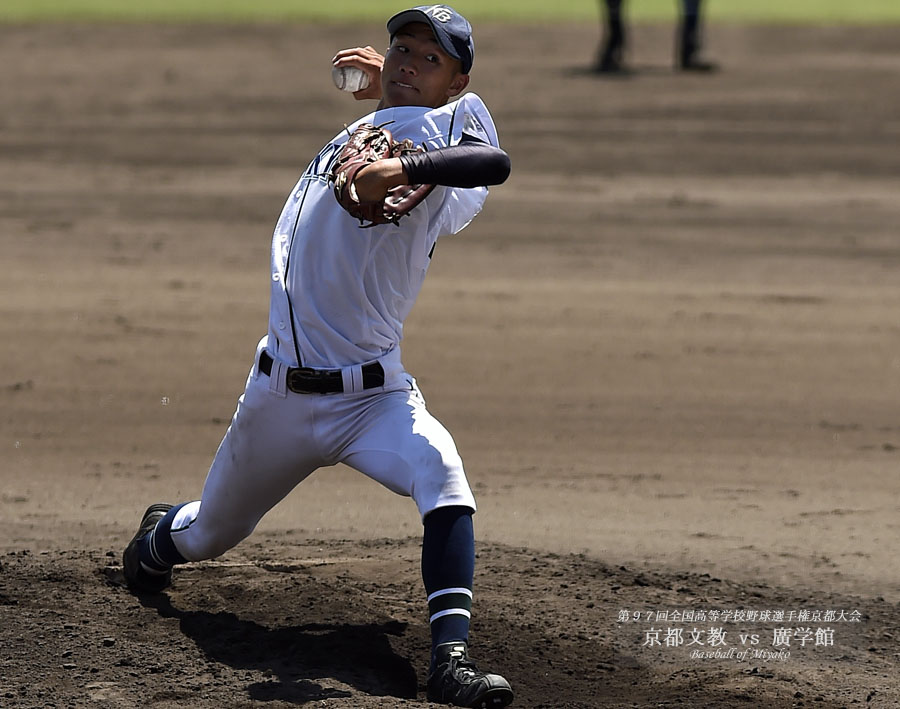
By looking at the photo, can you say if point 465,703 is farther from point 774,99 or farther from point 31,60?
point 31,60

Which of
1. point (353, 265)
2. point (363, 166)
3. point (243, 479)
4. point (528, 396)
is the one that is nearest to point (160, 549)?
point (243, 479)

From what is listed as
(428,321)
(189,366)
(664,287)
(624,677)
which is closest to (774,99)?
(664,287)

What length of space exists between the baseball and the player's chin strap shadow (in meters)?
1.77

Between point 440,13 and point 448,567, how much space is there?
1622 mm

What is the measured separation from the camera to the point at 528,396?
26.2 ft

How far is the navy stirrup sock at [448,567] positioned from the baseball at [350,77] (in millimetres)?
1453

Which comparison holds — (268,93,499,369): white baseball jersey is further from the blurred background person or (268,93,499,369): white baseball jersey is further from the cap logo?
the blurred background person

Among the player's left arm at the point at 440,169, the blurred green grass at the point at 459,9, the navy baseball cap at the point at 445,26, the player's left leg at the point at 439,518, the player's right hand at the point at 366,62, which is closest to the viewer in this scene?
the player's left arm at the point at 440,169

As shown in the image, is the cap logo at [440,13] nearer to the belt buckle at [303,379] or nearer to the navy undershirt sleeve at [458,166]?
the navy undershirt sleeve at [458,166]

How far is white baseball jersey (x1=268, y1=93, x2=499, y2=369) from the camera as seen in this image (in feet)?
13.7

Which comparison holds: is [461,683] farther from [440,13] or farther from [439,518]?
[440,13]

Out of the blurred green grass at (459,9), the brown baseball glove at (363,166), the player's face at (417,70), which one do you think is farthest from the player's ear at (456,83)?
the blurred green grass at (459,9)

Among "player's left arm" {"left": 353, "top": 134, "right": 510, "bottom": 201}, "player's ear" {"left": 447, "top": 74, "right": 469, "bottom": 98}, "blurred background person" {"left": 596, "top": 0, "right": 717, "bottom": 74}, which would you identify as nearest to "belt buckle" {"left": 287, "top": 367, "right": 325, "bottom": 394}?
"player's left arm" {"left": 353, "top": 134, "right": 510, "bottom": 201}

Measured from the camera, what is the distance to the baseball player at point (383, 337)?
4082 mm
